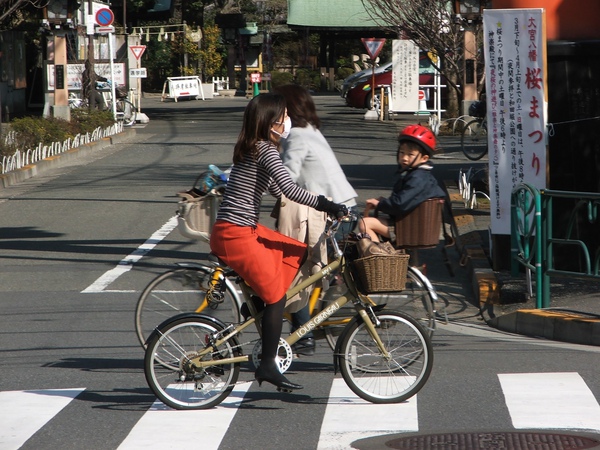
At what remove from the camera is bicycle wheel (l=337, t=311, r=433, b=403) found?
6.07 m

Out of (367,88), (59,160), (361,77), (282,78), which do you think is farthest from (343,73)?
(59,160)

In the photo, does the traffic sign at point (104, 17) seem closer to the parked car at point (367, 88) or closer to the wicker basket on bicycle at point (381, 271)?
the parked car at point (367, 88)

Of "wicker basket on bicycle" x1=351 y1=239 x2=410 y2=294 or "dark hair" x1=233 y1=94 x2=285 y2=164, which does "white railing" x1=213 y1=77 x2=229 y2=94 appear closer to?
"dark hair" x1=233 y1=94 x2=285 y2=164

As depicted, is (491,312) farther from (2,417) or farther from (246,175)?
(2,417)

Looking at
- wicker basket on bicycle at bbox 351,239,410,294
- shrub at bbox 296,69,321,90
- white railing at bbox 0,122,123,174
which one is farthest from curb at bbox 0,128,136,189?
shrub at bbox 296,69,321,90

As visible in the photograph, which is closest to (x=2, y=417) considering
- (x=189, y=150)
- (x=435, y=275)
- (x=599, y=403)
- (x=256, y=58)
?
(x=599, y=403)

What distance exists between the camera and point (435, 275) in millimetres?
10773

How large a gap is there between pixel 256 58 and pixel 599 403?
2279 inches

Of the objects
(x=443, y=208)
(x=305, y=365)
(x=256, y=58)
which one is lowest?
(x=305, y=365)

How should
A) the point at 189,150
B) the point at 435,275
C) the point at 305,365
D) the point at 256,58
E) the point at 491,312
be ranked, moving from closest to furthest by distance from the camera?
the point at 305,365
the point at 491,312
the point at 435,275
the point at 189,150
the point at 256,58

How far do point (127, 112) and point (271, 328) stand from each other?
2752 centimetres

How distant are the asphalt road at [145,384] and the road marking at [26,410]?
0.04ft

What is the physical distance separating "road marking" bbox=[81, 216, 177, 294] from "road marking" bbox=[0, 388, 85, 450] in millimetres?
3576

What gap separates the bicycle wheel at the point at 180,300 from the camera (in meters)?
6.77
